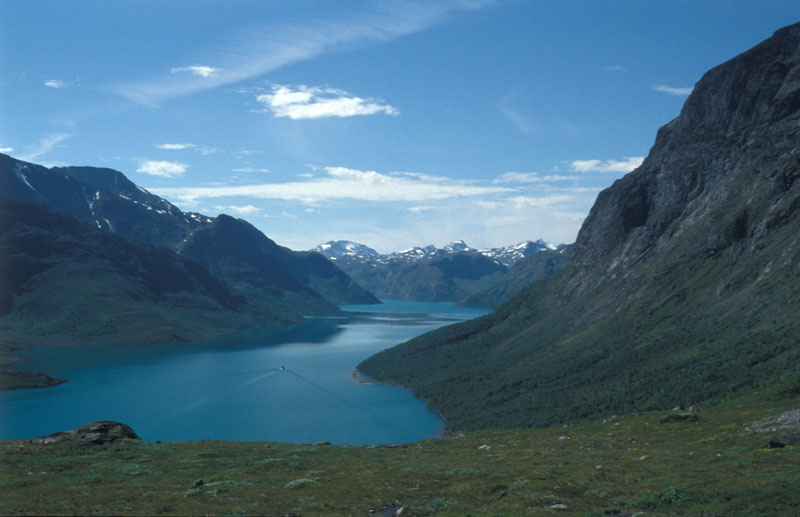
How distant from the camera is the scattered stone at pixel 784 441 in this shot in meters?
39.4

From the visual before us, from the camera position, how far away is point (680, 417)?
218 feet

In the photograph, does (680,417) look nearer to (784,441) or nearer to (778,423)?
(778,423)

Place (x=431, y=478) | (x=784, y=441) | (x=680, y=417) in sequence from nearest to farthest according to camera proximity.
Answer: (x=784, y=441), (x=431, y=478), (x=680, y=417)

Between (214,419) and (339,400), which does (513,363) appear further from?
(214,419)

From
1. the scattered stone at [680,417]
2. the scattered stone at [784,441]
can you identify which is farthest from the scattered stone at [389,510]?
the scattered stone at [680,417]

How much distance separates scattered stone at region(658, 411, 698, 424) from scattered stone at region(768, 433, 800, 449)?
86.6ft

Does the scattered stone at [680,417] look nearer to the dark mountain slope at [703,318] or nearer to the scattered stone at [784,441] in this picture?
the scattered stone at [784,441]

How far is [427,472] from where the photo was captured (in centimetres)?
4272

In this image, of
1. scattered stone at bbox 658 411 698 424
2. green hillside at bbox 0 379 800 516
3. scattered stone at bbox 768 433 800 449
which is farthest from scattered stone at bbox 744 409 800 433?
scattered stone at bbox 658 411 698 424

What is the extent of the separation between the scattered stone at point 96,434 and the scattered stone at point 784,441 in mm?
67941

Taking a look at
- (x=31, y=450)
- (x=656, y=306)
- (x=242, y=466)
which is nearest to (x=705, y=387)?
(x=656, y=306)

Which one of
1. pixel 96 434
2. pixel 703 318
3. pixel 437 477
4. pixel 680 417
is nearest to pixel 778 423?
pixel 680 417

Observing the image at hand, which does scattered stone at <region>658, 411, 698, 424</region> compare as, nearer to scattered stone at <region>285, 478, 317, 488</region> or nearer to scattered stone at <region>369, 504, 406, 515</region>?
scattered stone at <region>285, 478, 317, 488</region>

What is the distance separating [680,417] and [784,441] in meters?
28.1
